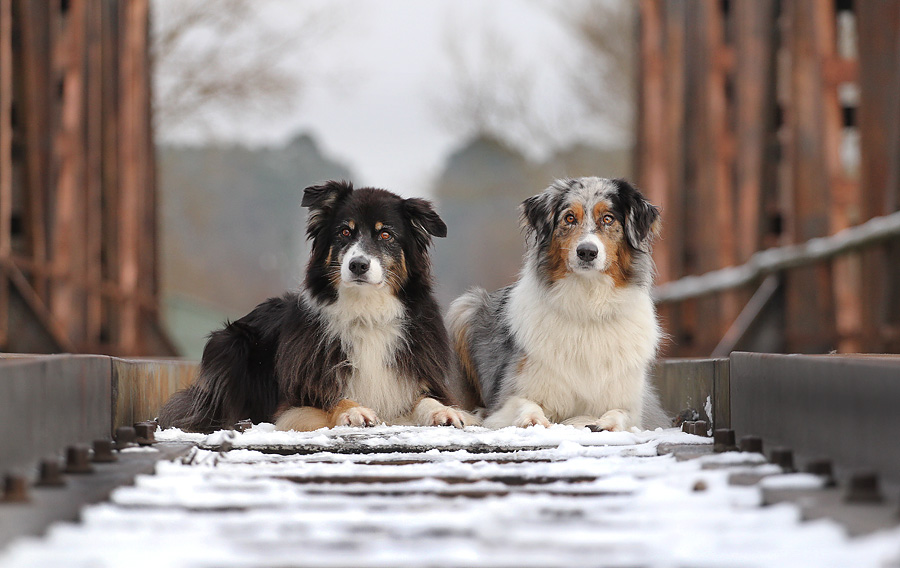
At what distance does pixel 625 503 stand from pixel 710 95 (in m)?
10.3

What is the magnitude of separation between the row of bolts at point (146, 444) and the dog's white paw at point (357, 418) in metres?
1.14

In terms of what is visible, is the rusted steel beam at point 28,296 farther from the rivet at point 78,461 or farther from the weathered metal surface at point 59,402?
the rivet at point 78,461

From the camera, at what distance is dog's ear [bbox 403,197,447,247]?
5281 millimetres

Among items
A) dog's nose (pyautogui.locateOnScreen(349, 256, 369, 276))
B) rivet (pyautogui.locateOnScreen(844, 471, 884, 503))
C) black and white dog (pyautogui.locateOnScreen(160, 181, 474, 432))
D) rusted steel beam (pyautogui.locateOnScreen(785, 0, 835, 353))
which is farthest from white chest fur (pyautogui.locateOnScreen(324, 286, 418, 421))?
rusted steel beam (pyautogui.locateOnScreen(785, 0, 835, 353))

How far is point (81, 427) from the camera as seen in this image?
11.2 feet

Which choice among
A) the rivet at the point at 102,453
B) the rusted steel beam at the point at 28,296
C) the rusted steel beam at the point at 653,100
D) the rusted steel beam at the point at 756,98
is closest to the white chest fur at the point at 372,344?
the rivet at the point at 102,453

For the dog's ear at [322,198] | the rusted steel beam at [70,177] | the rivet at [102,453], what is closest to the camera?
the rivet at [102,453]

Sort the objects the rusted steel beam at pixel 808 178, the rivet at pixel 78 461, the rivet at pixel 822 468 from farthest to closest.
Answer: the rusted steel beam at pixel 808 178 < the rivet at pixel 78 461 < the rivet at pixel 822 468

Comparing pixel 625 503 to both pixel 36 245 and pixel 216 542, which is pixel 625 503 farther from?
pixel 36 245

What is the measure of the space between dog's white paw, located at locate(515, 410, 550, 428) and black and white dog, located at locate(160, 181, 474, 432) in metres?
0.30

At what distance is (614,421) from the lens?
485 cm

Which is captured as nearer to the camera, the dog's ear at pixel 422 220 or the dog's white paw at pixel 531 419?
the dog's white paw at pixel 531 419

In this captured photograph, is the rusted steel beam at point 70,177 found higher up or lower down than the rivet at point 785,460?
higher up

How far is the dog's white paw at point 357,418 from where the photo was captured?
467 cm
